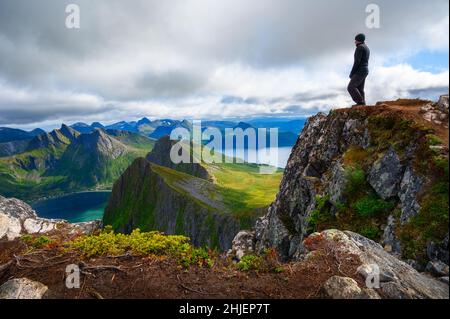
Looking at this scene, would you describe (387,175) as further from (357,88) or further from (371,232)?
(357,88)

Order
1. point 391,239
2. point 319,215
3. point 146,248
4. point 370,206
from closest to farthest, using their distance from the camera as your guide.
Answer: point 146,248 < point 391,239 < point 370,206 < point 319,215

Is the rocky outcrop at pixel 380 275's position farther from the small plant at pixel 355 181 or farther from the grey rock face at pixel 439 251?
the small plant at pixel 355 181

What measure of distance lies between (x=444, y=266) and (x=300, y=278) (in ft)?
19.1

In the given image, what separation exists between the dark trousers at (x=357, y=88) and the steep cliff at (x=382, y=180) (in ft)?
2.99

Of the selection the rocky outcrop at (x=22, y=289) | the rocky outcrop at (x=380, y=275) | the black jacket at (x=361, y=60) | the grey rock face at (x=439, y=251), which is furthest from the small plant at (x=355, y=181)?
the rocky outcrop at (x=22, y=289)

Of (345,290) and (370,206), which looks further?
(370,206)

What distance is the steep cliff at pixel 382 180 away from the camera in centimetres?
1398

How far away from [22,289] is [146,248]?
4.65 m

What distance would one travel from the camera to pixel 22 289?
35.5 ft

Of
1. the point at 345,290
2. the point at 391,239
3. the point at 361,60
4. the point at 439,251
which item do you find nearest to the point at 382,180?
the point at 391,239

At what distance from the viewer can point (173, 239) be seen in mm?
14258

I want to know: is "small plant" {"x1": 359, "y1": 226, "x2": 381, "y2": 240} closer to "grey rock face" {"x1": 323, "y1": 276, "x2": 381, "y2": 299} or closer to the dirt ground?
the dirt ground
